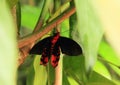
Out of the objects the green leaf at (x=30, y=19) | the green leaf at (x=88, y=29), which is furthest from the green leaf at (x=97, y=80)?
the green leaf at (x=30, y=19)

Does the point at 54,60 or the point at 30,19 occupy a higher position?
the point at 30,19

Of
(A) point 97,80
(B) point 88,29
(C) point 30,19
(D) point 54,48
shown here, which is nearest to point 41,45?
(D) point 54,48

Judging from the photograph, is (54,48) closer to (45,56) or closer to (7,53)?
(45,56)

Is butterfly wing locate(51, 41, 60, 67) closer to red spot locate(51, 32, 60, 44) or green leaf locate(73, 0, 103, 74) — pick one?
red spot locate(51, 32, 60, 44)

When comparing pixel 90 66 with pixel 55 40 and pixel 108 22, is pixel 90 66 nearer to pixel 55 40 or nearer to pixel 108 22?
pixel 108 22

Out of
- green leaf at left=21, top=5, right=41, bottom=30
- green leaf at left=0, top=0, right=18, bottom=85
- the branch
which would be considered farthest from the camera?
green leaf at left=21, top=5, right=41, bottom=30

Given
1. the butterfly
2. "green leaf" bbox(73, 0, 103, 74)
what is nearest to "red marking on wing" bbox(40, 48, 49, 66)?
the butterfly
